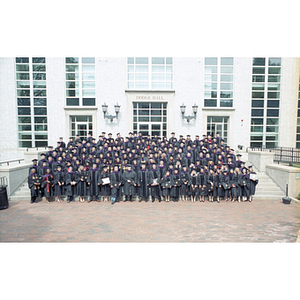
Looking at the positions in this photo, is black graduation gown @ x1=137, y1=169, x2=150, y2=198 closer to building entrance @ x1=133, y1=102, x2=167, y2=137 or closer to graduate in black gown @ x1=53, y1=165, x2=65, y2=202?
graduate in black gown @ x1=53, y1=165, x2=65, y2=202

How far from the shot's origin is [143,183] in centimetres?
1054

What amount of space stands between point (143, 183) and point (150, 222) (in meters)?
2.94

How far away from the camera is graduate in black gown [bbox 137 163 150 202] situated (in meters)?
10.4

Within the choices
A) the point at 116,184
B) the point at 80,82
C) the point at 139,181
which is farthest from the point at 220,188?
the point at 80,82

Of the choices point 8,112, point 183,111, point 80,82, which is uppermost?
point 80,82

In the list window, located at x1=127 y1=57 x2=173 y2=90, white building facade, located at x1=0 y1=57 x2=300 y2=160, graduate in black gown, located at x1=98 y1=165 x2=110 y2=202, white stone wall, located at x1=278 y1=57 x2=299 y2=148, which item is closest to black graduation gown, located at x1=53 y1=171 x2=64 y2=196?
graduate in black gown, located at x1=98 y1=165 x2=110 y2=202

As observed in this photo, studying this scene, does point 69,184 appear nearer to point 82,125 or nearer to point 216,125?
point 82,125

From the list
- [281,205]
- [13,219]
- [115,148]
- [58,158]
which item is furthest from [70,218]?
[281,205]

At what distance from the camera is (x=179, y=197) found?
1079 centimetres

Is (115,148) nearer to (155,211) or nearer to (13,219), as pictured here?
(155,211)

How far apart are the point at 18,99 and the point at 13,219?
12.7 metres

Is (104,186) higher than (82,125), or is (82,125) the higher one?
(82,125)
